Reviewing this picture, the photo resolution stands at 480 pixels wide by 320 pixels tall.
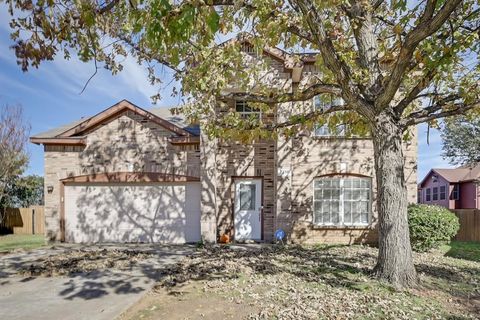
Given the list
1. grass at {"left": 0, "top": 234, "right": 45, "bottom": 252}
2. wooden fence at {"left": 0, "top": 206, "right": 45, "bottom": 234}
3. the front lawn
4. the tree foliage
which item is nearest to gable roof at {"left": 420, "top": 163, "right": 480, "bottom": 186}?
the front lawn

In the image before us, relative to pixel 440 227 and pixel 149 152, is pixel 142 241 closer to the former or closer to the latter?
pixel 149 152

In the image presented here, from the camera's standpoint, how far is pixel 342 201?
12.0 metres

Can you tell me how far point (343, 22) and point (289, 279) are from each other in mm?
6075

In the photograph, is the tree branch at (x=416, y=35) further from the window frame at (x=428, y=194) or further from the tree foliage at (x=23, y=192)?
the window frame at (x=428, y=194)

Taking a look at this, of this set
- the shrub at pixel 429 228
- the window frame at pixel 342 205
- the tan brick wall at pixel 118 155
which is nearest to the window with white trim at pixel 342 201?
the window frame at pixel 342 205

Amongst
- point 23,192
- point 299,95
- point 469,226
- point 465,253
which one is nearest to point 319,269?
point 299,95

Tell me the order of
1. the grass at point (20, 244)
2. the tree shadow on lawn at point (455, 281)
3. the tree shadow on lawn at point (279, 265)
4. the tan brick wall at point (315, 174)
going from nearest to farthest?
the tree shadow on lawn at point (455, 281)
the tree shadow on lawn at point (279, 265)
the grass at point (20, 244)
the tan brick wall at point (315, 174)

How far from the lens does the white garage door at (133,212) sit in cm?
1222

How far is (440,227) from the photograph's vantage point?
10055 millimetres

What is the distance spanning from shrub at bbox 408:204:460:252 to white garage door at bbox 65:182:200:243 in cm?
706

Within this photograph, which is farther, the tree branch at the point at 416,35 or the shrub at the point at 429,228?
the shrub at the point at 429,228

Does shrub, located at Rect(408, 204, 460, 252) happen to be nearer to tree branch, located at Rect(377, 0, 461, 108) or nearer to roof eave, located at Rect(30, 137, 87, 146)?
tree branch, located at Rect(377, 0, 461, 108)

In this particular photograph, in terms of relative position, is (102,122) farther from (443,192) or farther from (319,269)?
(443,192)

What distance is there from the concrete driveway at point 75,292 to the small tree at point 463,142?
16.7 metres
